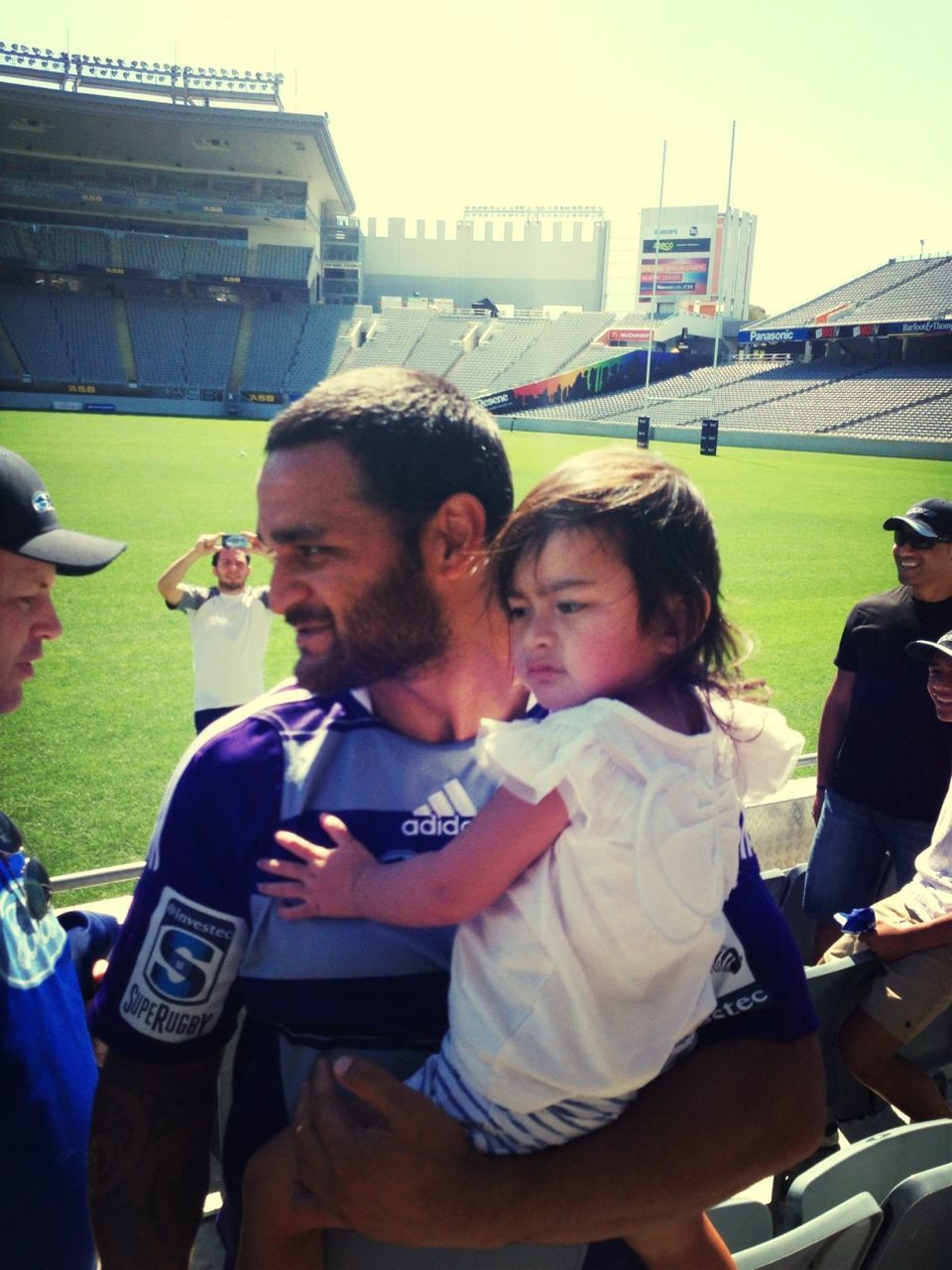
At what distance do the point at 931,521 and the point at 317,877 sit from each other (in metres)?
3.24

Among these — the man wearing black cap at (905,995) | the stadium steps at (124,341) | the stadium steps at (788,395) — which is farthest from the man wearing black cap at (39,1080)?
the stadium steps at (124,341)

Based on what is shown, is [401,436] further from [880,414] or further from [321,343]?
[321,343]

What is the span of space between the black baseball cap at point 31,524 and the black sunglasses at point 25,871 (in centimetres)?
57

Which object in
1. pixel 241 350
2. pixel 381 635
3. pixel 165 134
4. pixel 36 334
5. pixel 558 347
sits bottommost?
pixel 381 635

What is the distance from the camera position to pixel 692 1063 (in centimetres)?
112

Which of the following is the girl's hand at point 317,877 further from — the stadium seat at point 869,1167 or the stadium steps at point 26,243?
the stadium steps at point 26,243

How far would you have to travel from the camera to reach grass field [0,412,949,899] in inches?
217

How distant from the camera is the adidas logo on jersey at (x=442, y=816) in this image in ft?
3.86

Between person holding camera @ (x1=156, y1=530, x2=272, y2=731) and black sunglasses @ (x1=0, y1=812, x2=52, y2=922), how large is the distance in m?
3.61

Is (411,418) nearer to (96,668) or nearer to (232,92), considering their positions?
(96,668)

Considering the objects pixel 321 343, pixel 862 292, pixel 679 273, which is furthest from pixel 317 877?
pixel 679 273

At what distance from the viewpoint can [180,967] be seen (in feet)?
3.62

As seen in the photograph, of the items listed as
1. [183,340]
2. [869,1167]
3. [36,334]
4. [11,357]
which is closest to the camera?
[869,1167]

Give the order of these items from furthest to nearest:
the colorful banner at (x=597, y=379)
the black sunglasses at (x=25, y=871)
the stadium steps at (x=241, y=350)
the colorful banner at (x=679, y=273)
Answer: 1. the colorful banner at (x=679, y=273)
2. the colorful banner at (x=597, y=379)
3. the stadium steps at (x=241, y=350)
4. the black sunglasses at (x=25, y=871)
